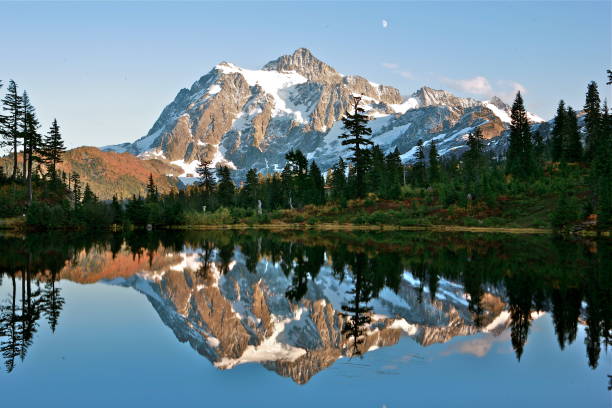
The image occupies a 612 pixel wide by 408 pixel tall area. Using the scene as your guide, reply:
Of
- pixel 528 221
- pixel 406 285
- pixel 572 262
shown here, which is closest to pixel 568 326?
pixel 406 285

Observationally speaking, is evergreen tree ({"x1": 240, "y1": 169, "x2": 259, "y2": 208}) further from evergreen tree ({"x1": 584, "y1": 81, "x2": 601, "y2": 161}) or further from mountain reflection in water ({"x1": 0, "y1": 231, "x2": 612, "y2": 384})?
mountain reflection in water ({"x1": 0, "y1": 231, "x2": 612, "y2": 384})

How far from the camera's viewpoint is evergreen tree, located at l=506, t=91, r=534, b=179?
2584 inches

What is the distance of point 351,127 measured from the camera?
6775 cm

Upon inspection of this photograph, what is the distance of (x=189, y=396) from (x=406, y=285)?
10631 millimetres

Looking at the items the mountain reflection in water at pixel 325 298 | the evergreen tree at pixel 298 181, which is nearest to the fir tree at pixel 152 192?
the evergreen tree at pixel 298 181

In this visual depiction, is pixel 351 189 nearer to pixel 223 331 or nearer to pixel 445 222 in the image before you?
pixel 445 222

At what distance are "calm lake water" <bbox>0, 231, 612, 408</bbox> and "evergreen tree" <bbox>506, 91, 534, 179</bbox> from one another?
157 feet

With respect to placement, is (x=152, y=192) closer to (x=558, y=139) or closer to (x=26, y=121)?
(x=26, y=121)

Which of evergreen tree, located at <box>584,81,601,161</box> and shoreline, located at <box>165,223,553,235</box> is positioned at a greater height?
evergreen tree, located at <box>584,81,601,161</box>

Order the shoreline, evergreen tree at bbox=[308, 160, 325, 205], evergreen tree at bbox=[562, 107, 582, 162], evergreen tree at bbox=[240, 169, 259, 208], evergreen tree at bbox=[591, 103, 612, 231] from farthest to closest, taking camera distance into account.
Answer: evergreen tree at bbox=[240, 169, 259, 208] → evergreen tree at bbox=[308, 160, 325, 205] → evergreen tree at bbox=[562, 107, 582, 162] → the shoreline → evergreen tree at bbox=[591, 103, 612, 231]

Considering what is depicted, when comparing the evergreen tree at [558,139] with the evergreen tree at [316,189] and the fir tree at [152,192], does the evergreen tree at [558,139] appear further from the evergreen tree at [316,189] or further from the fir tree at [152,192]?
the fir tree at [152,192]

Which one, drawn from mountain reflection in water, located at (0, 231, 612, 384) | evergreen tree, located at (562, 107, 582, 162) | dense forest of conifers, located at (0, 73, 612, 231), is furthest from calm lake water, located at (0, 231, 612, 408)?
evergreen tree, located at (562, 107, 582, 162)

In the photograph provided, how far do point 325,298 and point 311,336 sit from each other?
4.28 metres

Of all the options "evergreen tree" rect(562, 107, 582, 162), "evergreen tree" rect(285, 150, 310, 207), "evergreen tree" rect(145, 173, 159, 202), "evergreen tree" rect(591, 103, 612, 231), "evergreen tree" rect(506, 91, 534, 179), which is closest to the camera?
"evergreen tree" rect(591, 103, 612, 231)
